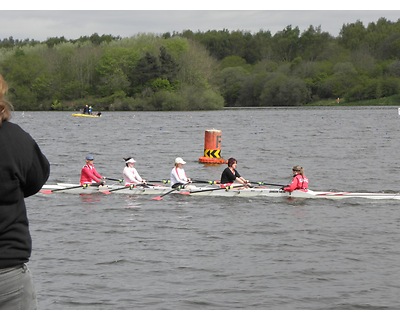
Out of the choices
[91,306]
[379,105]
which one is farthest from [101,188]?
[379,105]

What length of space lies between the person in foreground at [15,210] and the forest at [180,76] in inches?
4461

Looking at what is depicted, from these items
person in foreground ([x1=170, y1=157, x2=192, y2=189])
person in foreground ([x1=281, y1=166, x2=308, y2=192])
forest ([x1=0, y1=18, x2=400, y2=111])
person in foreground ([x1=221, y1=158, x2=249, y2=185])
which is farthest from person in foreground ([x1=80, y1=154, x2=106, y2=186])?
forest ([x1=0, y1=18, x2=400, y2=111])

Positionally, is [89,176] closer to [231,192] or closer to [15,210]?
[231,192]

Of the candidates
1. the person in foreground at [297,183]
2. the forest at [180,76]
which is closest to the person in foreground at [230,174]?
the person in foreground at [297,183]

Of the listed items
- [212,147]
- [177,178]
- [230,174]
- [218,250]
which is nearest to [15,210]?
[218,250]

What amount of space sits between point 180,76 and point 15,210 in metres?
121

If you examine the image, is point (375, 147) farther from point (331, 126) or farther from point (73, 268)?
point (73, 268)

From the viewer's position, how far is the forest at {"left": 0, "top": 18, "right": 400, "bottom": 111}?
12438 centimetres

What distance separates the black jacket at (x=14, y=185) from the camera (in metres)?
5.07

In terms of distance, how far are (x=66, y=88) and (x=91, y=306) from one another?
11716 cm

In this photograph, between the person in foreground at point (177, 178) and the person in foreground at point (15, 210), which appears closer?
the person in foreground at point (15, 210)

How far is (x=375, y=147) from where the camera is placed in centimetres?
5241

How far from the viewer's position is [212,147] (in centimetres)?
3712

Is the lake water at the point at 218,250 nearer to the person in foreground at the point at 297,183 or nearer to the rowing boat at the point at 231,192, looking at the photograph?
the rowing boat at the point at 231,192
